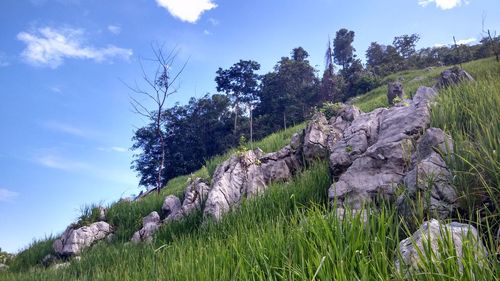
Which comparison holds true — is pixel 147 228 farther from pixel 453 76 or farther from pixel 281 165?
pixel 453 76

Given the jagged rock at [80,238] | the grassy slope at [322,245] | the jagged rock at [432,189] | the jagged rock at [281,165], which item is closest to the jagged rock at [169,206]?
the jagged rock at [80,238]

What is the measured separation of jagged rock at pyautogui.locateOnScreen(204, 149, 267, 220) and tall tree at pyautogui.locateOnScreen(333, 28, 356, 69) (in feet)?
192

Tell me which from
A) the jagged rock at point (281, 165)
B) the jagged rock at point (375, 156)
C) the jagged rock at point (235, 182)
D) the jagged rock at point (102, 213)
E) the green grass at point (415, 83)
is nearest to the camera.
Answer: the jagged rock at point (375, 156)

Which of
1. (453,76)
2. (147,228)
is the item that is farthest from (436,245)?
(453,76)

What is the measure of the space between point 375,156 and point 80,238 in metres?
9.94

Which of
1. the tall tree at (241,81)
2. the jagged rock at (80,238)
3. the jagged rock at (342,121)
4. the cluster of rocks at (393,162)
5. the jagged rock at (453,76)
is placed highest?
the tall tree at (241,81)

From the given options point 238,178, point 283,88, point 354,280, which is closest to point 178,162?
point 283,88

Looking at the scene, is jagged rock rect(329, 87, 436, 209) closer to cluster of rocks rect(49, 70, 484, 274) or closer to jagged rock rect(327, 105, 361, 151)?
cluster of rocks rect(49, 70, 484, 274)

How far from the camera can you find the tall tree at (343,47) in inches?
2557

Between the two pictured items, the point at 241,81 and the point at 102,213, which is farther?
the point at 241,81

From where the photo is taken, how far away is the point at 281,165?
31.7 feet

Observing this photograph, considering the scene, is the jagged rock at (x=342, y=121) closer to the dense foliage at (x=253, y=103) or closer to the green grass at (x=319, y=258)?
the green grass at (x=319, y=258)

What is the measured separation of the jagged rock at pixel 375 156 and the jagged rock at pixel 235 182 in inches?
86.9

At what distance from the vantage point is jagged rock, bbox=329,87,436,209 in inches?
199
